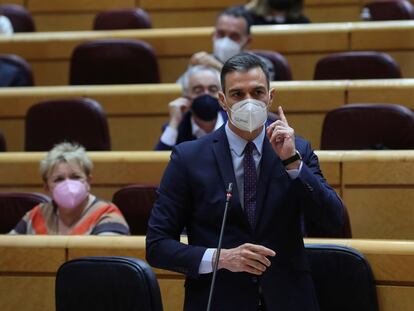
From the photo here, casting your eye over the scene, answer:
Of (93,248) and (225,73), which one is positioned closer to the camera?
(225,73)

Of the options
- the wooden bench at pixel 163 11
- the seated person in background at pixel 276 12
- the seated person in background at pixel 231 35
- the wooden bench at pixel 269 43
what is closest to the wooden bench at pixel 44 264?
the seated person in background at pixel 231 35

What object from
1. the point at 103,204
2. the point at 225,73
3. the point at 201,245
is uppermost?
the point at 225,73

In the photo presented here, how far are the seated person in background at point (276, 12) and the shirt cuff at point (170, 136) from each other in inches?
31.8

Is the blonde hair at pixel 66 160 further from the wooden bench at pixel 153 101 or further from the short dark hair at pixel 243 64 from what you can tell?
the short dark hair at pixel 243 64

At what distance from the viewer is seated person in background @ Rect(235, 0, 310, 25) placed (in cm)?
301

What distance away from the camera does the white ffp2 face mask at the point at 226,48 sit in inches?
102

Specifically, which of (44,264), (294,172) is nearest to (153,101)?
(44,264)

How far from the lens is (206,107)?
2156 mm

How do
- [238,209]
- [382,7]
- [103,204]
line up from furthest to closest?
1. [382,7]
2. [103,204]
3. [238,209]

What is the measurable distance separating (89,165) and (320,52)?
3.56ft

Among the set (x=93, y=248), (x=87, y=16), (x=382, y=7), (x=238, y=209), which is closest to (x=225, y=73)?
(x=238, y=209)

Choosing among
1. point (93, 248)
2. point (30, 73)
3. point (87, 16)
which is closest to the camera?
point (93, 248)

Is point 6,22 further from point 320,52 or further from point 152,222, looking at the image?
point 152,222

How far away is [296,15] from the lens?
A: 9.87ft
